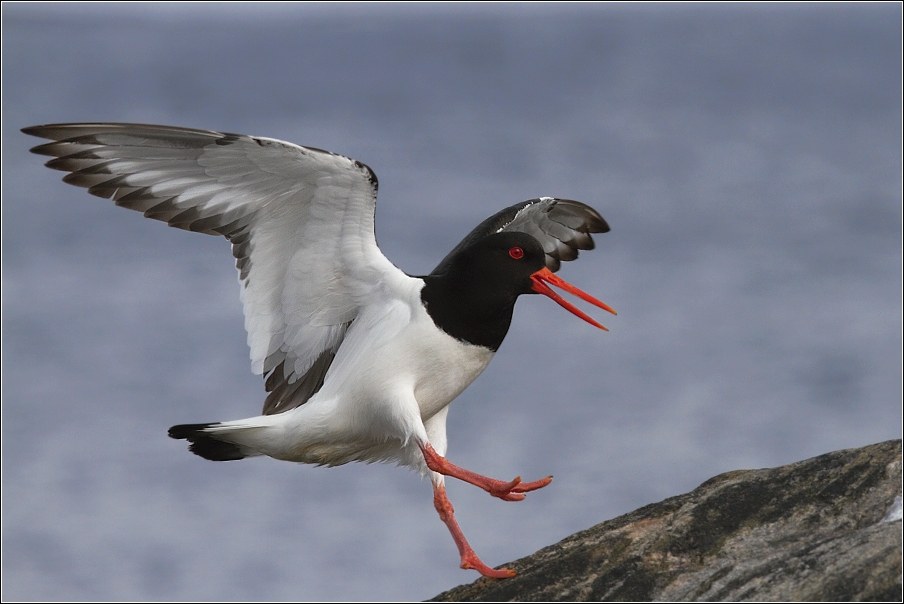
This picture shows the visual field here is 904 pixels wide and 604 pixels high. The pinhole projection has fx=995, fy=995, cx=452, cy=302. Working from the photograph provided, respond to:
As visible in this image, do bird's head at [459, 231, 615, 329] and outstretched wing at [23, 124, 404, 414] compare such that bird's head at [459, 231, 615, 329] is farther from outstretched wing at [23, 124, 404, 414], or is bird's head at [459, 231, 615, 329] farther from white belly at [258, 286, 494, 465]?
outstretched wing at [23, 124, 404, 414]

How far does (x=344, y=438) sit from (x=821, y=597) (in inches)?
176

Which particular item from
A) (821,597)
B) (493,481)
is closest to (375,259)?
(493,481)

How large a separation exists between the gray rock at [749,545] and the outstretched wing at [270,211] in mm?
2903

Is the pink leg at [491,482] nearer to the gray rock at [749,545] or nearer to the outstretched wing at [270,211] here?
the gray rock at [749,545]

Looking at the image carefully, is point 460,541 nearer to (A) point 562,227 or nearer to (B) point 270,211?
(B) point 270,211

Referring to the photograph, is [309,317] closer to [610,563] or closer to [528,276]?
[528,276]

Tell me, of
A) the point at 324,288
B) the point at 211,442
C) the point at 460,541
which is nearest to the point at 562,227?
the point at 324,288

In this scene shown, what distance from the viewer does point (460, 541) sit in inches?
333

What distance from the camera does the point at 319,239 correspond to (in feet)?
29.6

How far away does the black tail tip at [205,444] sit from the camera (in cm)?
882

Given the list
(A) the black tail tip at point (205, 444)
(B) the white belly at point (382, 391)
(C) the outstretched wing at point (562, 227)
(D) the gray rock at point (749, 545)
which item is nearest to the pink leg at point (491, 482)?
(B) the white belly at point (382, 391)

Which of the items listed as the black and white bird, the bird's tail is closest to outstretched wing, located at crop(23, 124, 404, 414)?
the black and white bird

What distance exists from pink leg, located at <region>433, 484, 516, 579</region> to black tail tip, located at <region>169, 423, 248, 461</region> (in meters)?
1.90

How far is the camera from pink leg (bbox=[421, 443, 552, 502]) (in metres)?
7.55
